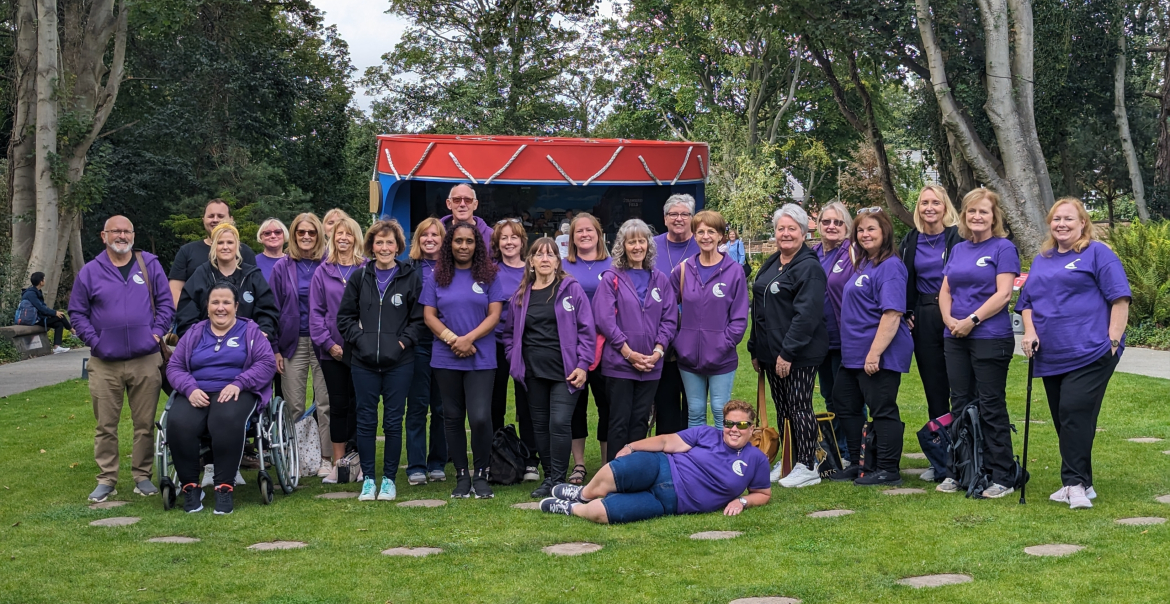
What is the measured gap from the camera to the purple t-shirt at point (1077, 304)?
5.75m

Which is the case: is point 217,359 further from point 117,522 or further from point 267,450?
point 117,522

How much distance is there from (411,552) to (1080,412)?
3512mm

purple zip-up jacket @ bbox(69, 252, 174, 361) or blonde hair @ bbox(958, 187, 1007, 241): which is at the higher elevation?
blonde hair @ bbox(958, 187, 1007, 241)

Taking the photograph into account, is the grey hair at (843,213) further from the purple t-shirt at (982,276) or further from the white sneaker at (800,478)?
the white sneaker at (800,478)

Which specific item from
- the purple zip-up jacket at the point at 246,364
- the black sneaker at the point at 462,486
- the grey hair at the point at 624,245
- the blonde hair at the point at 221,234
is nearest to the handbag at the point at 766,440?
the grey hair at the point at 624,245

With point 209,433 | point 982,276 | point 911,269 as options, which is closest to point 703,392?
point 911,269

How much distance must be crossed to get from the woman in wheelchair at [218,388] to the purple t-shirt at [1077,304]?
4.34 meters

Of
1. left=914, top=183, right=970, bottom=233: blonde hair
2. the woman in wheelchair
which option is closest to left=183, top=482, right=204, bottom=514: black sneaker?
the woman in wheelchair

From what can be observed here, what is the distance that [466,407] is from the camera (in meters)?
6.73

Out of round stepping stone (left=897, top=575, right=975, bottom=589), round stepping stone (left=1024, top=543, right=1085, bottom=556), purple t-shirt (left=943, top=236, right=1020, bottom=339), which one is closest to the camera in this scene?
round stepping stone (left=897, top=575, right=975, bottom=589)

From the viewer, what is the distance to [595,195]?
1397cm

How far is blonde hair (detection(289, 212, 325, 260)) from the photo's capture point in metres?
7.20

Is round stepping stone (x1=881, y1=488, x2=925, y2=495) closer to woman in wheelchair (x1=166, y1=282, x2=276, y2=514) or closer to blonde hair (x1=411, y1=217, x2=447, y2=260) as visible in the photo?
blonde hair (x1=411, y1=217, x2=447, y2=260)

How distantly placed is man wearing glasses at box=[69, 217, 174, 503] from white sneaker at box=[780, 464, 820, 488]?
389 centimetres
